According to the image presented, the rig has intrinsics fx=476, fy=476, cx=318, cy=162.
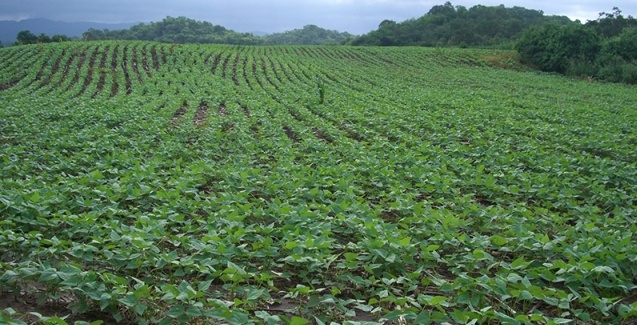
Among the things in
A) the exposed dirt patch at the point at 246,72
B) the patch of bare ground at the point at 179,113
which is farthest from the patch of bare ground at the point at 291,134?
the exposed dirt patch at the point at 246,72

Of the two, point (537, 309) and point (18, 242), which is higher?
point (18, 242)

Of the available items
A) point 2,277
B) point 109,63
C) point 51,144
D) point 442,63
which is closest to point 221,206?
point 2,277

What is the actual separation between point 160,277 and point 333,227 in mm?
1627

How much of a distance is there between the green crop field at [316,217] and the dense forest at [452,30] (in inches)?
1938

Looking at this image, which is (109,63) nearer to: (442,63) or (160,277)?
(442,63)

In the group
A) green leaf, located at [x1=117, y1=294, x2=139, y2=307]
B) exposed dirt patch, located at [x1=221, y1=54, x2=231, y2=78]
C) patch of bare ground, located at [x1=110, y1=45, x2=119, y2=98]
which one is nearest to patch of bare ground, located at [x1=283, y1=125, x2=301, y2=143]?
green leaf, located at [x1=117, y1=294, x2=139, y2=307]

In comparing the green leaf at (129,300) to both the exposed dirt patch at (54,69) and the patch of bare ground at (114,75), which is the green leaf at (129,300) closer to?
the patch of bare ground at (114,75)

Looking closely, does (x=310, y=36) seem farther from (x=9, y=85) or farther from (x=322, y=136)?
(x=322, y=136)

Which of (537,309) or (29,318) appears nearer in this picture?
(29,318)

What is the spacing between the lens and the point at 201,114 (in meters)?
14.3

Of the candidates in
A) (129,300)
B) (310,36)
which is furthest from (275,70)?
(310,36)

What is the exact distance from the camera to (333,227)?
441 centimetres

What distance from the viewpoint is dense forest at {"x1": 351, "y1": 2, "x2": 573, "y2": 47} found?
60344 mm

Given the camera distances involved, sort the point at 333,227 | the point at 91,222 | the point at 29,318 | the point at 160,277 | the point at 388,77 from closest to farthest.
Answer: the point at 29,318 < the point at 160,277 < the point at 91,222 < the point at 333,227 < the point at 388,77
